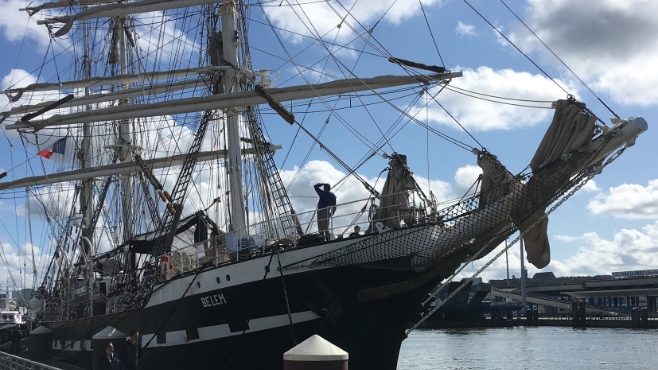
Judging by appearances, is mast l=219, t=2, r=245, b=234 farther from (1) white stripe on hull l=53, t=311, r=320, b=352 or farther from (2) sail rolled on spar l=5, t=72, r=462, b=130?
(1) white stripe on hull l=53, t=311, r=320, b=352

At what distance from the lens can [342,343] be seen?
666 inches

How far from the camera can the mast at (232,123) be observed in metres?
22.5

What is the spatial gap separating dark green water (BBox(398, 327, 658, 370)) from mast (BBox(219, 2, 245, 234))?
38.4ft

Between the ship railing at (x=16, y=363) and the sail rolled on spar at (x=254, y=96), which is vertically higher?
the sail rolled on spar at (x=254, y=96)

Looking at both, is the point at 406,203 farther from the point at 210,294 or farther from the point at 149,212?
the point at 149,212

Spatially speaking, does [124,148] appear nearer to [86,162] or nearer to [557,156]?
[86,162]

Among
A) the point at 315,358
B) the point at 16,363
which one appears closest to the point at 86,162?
the point at 16,363

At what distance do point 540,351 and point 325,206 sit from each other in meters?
23.1

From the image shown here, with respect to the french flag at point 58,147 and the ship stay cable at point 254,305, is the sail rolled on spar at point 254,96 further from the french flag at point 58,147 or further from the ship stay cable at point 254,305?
the french flag at point 58,147

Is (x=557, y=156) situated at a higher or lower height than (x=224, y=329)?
higher

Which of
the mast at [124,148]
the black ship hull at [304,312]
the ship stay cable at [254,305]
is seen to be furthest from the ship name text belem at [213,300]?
the mast at [124,148]

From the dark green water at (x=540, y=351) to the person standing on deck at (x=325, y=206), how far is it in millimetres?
14301

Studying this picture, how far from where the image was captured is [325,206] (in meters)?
18.3

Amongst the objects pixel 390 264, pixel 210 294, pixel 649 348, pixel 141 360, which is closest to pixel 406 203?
pixel 390 264
